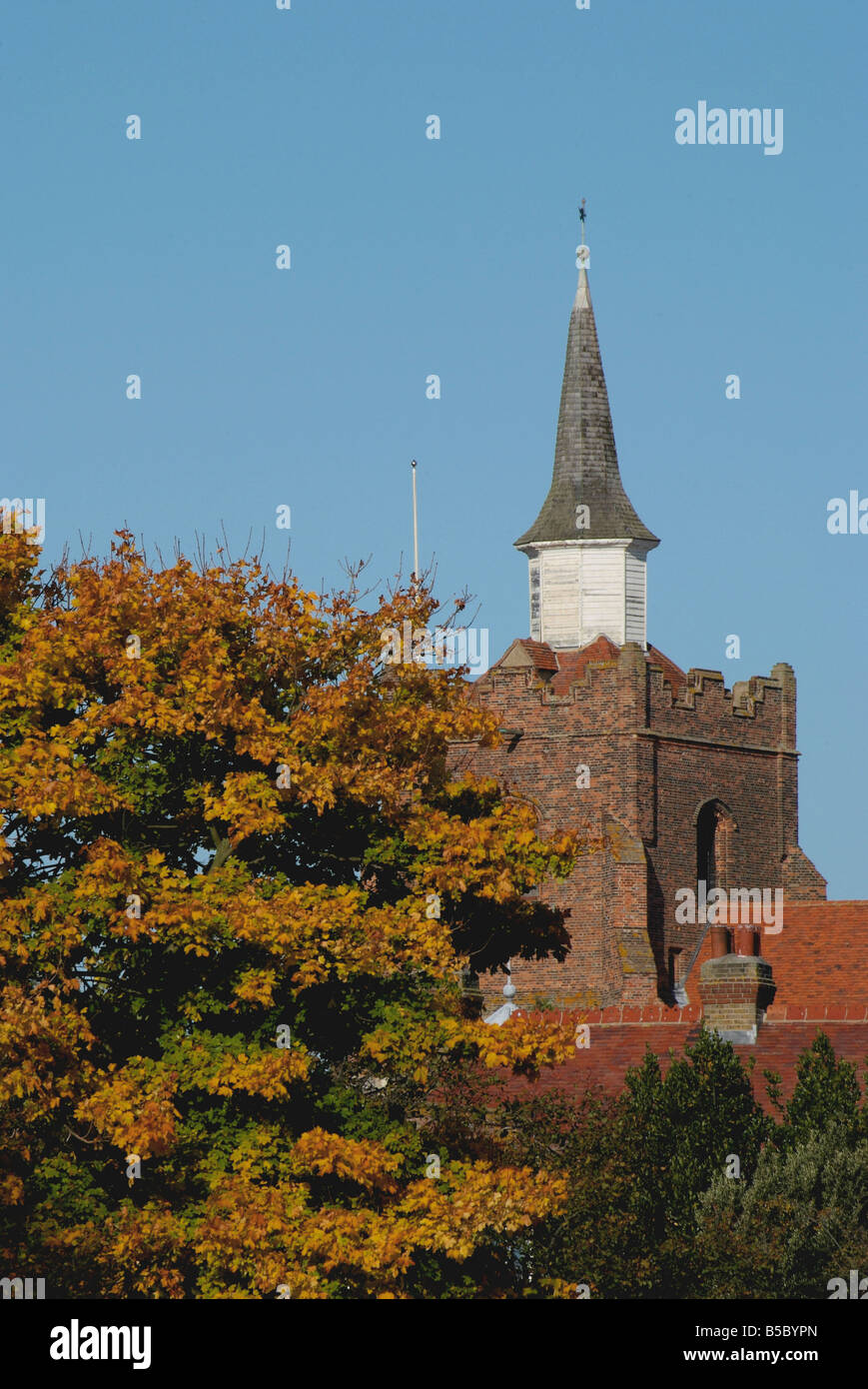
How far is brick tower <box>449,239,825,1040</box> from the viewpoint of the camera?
2402 inches

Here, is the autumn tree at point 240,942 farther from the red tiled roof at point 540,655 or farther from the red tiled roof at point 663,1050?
the red tiled roof at point 540,655

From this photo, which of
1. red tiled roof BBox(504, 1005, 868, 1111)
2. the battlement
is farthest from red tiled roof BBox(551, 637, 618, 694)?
red tiled roof BBox(504, 1005, 868, 1111)

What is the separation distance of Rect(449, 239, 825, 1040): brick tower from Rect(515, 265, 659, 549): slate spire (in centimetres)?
6

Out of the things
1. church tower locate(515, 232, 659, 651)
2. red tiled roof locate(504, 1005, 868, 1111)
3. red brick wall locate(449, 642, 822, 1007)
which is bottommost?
red tiled roof locate(504, 1005, 868, 1111)

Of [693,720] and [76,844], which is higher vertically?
[693,720]

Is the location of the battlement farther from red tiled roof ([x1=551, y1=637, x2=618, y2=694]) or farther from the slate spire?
the slate spire

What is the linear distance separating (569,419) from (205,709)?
42.0m

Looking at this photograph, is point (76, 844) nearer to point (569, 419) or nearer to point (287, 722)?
point (287, 722)

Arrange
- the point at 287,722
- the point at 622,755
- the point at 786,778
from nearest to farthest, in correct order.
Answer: the point at 287,722 < the point at 622,755 < the point at 786,778

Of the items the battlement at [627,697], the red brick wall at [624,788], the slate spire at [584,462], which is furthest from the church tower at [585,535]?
the red brick wall at [624,788]

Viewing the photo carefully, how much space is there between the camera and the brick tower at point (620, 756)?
6100cm

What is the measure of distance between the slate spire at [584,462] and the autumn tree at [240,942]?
122 ft

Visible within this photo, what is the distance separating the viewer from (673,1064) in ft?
113
